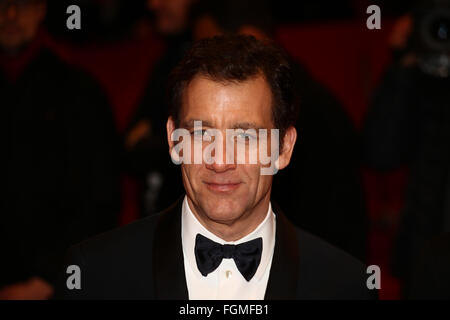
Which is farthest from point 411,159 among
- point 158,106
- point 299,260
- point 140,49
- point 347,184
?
point 140,49

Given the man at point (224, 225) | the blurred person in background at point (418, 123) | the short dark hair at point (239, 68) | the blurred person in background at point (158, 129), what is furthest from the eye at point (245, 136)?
the blurred person in background at point (418, 123)

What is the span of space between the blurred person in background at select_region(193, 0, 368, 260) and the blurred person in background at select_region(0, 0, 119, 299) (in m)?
0.68

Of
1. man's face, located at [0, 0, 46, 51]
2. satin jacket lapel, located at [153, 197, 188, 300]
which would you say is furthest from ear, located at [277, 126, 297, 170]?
man's face, located at [0, 0, 46, 51]

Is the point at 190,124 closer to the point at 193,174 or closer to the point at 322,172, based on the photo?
the point at 193,174

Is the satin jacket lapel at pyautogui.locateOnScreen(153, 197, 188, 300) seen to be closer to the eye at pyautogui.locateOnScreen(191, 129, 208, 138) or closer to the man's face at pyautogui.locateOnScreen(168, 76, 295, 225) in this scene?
the man's face at pyautogui.locateOnScreen(168, 76, 295, 225)

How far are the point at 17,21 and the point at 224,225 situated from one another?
1642mm

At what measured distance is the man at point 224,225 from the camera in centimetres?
204

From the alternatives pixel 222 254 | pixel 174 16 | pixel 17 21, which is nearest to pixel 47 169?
pixel 17 21

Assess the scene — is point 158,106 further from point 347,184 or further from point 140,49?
point 140,49

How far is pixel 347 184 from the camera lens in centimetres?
316

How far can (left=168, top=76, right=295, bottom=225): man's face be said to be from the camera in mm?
2012

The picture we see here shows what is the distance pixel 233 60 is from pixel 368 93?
3.64 m

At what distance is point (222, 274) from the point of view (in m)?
2.24

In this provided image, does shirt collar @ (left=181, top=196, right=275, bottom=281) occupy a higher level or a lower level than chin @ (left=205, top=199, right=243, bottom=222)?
lower
